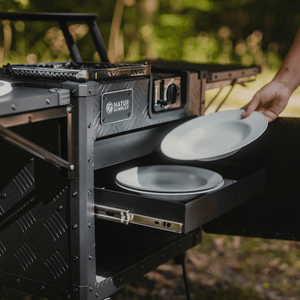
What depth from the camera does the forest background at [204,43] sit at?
2744 millimetres

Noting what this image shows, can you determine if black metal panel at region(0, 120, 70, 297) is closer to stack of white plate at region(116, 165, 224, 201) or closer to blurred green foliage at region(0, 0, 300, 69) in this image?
stack of white plate at region(116, 165, 224, 201)

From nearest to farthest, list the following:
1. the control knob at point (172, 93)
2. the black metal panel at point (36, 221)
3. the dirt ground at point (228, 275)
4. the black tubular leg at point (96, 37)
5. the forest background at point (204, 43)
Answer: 1. the black metal panel at point (36, 221)
2. the control knob at point (172, 93)
3. the black tubular leg at point (96, 37)
4. the dirt ground at point (228, 275)
5. the forest background at point (204, 43)

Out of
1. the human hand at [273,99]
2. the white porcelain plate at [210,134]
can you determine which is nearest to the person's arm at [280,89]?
the human hand at [273,99]

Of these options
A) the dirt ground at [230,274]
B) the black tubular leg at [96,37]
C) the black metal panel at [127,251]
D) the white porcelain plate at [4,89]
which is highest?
the black tubular leg at [96,37]

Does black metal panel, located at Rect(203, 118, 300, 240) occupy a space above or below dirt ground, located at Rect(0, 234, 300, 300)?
above

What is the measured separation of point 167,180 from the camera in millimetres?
1603

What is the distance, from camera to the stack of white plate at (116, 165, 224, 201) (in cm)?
136

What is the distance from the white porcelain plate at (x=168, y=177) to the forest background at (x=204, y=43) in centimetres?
114

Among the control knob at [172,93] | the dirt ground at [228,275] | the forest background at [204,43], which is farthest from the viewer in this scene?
the forest background at [204,43]

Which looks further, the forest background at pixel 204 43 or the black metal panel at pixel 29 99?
the forest background at pixel 204 43

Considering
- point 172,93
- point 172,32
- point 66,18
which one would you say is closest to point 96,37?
point 66,18

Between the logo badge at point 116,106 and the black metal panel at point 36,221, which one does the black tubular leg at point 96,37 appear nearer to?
the logo badge at point 116,106

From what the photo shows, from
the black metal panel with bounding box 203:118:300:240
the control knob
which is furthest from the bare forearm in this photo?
the control knob

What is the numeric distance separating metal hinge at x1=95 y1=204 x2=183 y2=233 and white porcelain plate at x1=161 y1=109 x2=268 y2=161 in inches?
12.2
